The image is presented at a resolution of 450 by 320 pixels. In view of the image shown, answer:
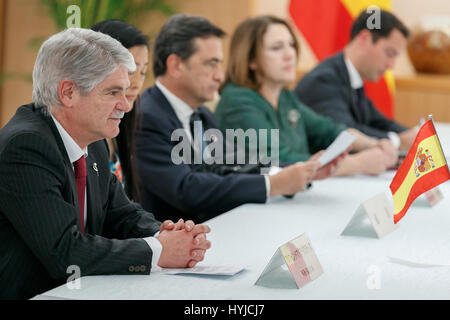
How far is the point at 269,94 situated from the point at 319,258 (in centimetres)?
166

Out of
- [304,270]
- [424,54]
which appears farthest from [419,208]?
[424,54]

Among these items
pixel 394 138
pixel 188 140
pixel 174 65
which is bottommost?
pixel 394 138

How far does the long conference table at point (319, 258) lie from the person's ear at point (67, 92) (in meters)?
0.39

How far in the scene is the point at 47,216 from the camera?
1.51m

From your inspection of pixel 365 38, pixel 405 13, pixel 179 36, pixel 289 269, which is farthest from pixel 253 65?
pixel 405 13

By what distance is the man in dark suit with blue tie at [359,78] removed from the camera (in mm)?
4109

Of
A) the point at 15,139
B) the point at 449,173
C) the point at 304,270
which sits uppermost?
the point at 15,139

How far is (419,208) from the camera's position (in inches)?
98.6

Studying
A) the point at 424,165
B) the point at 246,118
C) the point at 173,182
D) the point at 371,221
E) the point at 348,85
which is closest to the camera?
the point at 424,165

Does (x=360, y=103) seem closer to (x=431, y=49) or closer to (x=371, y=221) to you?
(x=431, y=49)

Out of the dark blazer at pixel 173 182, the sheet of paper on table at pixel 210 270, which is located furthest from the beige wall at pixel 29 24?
the sheet of paper on table at pixel 210 270

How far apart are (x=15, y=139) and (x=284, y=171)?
121 cm

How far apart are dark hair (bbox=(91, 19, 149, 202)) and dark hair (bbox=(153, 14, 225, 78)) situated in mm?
461
